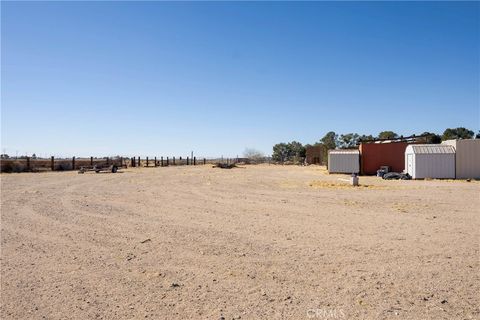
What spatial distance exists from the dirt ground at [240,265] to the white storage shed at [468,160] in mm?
21594

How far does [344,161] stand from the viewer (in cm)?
4066

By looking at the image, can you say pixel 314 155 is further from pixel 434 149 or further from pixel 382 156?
pixel 434 149

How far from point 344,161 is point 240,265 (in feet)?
117

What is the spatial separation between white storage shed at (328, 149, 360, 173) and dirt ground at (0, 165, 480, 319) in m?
27.6

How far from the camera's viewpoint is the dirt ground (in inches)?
200

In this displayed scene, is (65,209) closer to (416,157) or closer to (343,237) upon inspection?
(343,237)

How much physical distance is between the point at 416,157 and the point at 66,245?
29792 mm

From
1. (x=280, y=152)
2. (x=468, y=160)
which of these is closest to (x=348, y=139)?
(x=280, y=152)

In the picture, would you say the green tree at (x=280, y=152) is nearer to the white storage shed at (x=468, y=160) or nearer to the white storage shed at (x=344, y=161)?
the white storage shed at (x=344, y=161)

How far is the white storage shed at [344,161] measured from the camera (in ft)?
132

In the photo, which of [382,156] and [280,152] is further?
[280,152]

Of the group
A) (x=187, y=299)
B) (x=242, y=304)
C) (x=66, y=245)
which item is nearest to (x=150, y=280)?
(x=187, y=299)

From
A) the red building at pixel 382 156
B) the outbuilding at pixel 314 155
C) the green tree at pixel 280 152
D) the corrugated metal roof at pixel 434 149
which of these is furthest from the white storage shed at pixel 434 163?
the green tree at pixel 280 152

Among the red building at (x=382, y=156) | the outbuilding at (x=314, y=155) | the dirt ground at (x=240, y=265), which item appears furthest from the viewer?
the outbuilding at (x=314, y=155)
